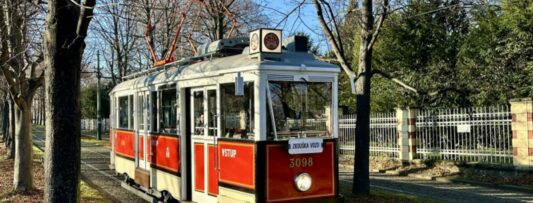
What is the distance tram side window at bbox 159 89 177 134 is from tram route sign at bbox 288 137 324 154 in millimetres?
2958

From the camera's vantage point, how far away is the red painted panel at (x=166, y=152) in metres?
9.64

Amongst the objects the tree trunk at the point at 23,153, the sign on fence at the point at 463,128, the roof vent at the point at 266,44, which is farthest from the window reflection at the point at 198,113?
the sign on fence at the point at 463,128

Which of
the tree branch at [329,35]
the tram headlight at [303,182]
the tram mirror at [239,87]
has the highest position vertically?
the tree branch at [329,35]

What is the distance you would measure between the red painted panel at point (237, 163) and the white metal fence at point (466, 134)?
9.05m

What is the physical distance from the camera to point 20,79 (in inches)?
487

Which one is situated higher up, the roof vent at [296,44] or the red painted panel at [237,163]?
the roof vent at [296,44]

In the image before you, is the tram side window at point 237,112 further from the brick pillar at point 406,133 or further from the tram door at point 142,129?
the brick pillar at point 406,133

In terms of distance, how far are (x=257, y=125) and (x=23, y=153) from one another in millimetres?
7422

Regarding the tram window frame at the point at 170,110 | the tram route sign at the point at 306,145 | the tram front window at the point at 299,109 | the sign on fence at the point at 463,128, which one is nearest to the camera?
the tram route sign at the point at 306,145

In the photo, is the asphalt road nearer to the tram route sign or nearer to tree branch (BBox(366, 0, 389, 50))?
tree branch (BBox(366, 0, 389, 50))

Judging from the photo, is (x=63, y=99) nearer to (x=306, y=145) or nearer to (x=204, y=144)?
(x=204, y=144)

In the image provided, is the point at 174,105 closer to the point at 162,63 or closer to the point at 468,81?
the point at 162,63

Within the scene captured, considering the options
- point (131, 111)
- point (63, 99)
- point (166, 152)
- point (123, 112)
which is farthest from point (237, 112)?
point (123, 112)

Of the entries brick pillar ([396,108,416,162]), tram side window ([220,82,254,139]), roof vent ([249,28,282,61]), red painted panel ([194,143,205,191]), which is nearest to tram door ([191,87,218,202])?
red painted panel ([194,143,205,191])
